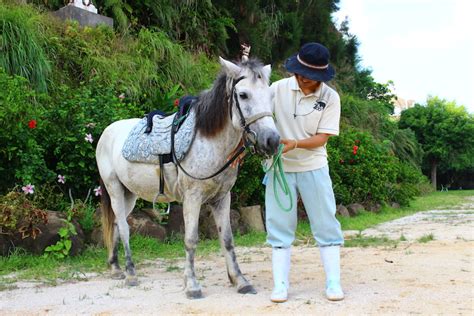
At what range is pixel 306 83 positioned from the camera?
11.6 ft

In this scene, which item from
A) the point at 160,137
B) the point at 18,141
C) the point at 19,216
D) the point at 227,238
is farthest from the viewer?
the point at 18,141

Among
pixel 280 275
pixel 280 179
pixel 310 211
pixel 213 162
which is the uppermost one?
pixel 213 162

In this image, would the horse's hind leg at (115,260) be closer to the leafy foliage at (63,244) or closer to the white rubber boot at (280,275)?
the leafy foliage at (63,244)

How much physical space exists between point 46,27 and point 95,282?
566cm

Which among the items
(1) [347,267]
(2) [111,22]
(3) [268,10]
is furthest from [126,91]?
(3) [268,10]

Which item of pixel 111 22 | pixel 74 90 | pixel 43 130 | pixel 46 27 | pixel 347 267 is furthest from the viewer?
pixel 111 22

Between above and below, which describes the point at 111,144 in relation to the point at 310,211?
above

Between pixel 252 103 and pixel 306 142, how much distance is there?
48cm

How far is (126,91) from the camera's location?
305 inches

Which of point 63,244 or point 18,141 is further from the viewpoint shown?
point 18,141

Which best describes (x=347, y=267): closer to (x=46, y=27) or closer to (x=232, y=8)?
(x=46, y=27)

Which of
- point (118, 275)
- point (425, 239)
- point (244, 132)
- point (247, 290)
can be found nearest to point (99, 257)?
point (118, 275)

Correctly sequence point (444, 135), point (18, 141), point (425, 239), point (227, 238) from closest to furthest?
point (227, 238) → point (18, 141) → point (425, 239) → point (444, 135)

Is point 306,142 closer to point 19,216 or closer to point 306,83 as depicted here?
point 306,83
